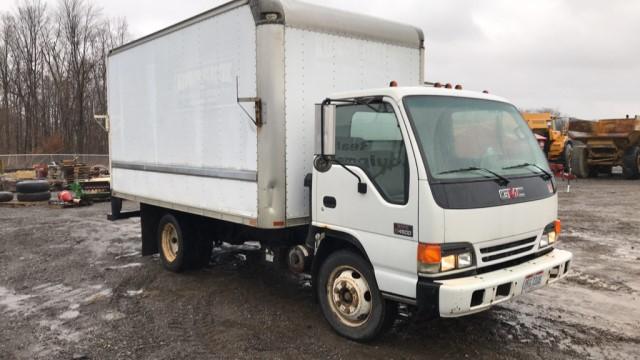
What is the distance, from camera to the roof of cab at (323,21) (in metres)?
5.23

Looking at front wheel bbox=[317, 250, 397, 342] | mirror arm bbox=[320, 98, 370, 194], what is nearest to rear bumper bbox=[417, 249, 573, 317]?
front wheel bbox=[317, 250, 397, 342]

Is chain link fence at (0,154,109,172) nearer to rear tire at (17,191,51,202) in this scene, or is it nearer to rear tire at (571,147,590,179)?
rear tire at (17,191,51,202)

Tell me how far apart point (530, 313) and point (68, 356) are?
4839 mm

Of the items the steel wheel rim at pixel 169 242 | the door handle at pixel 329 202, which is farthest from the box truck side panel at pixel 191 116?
the door handle at pixel 329 202

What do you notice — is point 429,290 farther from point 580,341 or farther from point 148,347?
point 148,347

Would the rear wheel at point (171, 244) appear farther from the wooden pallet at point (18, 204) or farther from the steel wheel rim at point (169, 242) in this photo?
the wooden pallet at point (18, 204)

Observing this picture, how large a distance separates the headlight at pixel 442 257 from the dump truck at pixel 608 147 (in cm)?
2084

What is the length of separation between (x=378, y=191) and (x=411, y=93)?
919 millimetres

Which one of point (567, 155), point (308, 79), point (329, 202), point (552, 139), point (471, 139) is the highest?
point (308, 79)

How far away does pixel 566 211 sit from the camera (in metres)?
13.7

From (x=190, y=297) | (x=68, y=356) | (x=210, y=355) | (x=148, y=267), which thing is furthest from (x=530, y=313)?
(x=148, y=267)

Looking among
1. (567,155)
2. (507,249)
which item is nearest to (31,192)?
(507,249)

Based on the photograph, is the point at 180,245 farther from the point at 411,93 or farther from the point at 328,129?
the point at 411,93

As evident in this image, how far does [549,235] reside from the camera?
5.04 m
